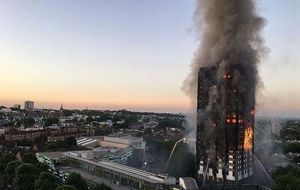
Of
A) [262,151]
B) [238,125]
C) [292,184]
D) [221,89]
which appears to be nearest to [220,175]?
[238,125]

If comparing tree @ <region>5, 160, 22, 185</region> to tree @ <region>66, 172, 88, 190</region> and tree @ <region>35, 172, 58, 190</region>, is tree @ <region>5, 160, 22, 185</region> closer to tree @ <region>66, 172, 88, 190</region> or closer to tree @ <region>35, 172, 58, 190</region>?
tree @ <region>35, 172, 58, 190</region>

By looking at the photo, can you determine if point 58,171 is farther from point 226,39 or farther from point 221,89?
point 226,39

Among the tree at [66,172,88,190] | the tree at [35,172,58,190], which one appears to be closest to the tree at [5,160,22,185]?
the tree at [35,172,58,190]

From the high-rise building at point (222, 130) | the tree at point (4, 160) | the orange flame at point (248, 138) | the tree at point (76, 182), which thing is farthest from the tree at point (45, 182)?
the orange flame at point (248, 138)

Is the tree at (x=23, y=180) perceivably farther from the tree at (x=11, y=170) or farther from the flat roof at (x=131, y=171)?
the flat roof at (x=131, y=171)

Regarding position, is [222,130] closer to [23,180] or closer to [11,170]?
[23,180]

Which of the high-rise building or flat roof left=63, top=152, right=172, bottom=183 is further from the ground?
the high-rise building

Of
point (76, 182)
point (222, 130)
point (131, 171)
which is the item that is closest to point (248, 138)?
point (222, 130)
